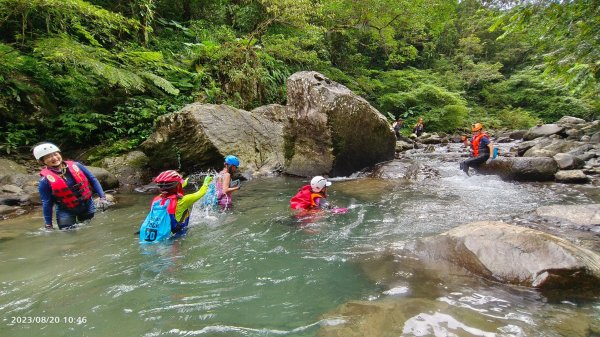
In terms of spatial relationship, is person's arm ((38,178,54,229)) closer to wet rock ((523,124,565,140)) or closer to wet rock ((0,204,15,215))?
wet rock ((0,204,15,215))

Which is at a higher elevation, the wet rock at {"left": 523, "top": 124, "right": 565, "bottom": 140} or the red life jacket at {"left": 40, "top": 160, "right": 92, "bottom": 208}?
the wet rock at {"left": 523, "top": 124, "right": 565, "bottom": 140}

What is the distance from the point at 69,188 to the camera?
4855mm

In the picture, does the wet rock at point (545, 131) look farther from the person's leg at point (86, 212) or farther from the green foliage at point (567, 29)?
the person's leg at point (86, 212)

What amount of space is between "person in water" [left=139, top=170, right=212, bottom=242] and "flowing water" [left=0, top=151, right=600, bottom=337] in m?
0.18

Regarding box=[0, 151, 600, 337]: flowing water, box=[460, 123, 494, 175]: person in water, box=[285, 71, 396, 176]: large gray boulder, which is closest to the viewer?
box=[0, 151, 600, 337]: flowing water

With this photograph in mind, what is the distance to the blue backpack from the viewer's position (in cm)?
432

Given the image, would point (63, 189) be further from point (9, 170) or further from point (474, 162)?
point (474, 162)

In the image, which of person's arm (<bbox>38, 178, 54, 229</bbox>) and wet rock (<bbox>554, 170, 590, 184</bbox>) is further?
wet rock (<bbox>554, 170, 590, 184</bbox>)

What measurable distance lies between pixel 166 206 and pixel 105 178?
17.3 feet

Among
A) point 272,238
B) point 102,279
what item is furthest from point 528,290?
point 102,279

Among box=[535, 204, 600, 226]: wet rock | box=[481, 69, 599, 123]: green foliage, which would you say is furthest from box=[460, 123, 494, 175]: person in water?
box=[481, 69, 599, 123]: green foliage

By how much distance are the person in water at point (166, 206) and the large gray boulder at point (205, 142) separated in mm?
5466

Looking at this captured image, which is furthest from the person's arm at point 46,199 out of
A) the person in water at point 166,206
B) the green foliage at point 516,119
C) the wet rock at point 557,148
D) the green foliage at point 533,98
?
the green foliage at point 533,98

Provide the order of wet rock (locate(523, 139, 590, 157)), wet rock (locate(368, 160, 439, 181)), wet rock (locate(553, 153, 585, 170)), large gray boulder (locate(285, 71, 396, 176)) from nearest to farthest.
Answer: wet rock (locate(553, 153, 585, 170)) < wet rock (locate(368, 160, 439, 181)) < large gray boulder (locate(285, 71, 396, 176)) < wet rock (locate(523, 139, 590, 157))
